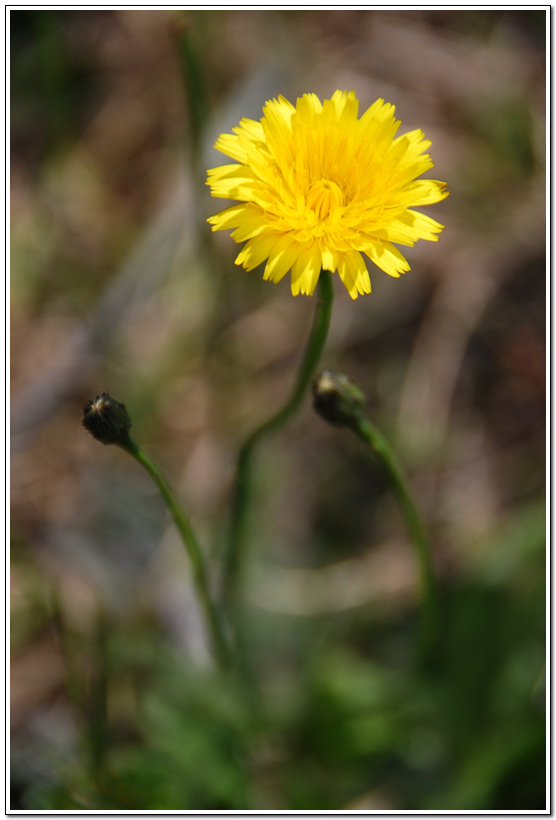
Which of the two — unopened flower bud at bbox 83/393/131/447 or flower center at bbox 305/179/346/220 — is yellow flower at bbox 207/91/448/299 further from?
unopened flower bud at bbox 83/393/131/447

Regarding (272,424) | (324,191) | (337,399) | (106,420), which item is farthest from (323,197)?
(106,420)

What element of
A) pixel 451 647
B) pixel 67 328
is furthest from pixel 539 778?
pixel 67 328

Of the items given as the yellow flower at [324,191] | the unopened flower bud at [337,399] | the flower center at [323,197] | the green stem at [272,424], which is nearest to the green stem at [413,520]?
the unopened flower bud at [337,399]

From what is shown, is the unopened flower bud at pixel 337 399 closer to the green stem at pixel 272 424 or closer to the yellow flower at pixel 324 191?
the green stem at pixel 272 424

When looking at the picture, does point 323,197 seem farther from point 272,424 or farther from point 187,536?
point 187,536

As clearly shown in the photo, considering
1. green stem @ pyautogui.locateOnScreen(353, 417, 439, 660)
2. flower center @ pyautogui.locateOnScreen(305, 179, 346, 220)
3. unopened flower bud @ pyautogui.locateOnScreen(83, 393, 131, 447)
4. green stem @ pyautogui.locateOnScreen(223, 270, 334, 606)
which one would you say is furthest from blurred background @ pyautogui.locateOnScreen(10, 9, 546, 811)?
flower center @ pyautogui.locateOnScreen(305, 179, 346, 220)

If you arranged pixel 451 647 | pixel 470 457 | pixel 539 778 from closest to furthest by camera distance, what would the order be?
pixel 539 778 < pixel 451 647 < pixel 470 457

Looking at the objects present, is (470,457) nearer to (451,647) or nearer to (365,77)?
(451,647)
